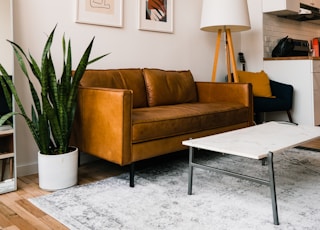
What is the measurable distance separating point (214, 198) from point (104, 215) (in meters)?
0.65

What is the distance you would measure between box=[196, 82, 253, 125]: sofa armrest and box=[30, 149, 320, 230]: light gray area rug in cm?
77

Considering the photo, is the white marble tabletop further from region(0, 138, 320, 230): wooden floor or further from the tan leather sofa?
region(0, 138, 320, 230): wooden floor

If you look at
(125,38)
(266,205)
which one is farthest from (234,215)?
(125,38)

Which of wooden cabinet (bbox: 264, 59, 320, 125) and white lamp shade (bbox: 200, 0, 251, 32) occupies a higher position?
white lamp shade (bbox: 200, 0, 251, 32)

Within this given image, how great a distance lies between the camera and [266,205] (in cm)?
174

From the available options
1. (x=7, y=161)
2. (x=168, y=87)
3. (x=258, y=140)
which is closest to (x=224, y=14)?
(x=168, y=87)

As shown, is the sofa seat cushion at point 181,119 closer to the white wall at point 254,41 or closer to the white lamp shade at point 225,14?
the white lamp shade at point 225,14

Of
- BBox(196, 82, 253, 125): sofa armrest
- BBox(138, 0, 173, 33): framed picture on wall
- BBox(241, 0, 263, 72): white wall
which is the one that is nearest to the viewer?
BBox(196, 82, 253, 125): sofa armrest

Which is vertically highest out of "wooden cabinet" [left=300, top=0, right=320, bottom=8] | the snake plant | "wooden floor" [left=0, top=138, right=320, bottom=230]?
"wooden cabinet" [left=300, top=0, right=320, bottom=8]

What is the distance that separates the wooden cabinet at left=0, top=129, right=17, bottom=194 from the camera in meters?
2.03

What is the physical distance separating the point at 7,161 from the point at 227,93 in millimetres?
2045

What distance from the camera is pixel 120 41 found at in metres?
2.94

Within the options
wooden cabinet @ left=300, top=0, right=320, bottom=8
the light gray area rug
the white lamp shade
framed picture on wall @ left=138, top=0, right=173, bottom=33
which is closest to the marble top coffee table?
the light gray area rug

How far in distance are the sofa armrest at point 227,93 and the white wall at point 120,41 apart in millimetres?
459
